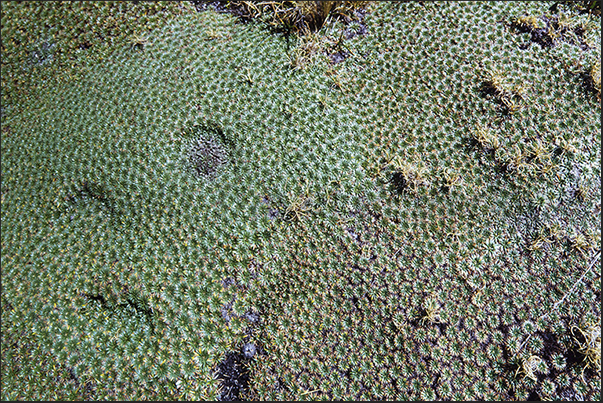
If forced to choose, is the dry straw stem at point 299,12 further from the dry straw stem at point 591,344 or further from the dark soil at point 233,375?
the dry straw stem at point 591,344

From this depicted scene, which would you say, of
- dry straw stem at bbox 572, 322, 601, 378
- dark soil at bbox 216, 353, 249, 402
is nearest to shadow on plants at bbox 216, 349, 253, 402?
dark soil at bbox 216, 353, 249, 402

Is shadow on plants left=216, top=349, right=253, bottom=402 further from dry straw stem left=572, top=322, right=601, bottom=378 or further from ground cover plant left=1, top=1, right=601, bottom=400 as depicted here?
dry straw stem left=572, top=322, right=601, bottom=378

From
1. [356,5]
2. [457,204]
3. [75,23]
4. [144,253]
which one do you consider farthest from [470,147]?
[75,23]

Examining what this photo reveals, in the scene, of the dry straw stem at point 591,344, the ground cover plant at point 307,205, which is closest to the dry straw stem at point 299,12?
the ground cover plant at point 307,205

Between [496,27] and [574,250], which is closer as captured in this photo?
[574,250]

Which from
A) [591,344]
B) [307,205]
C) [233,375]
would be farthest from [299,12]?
[591,344]

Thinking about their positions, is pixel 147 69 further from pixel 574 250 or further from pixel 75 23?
pixel 574 250

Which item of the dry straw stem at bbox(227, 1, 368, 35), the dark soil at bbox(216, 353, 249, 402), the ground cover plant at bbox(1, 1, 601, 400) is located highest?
the dry straw stem at bbox(227, 1, 368, 35)

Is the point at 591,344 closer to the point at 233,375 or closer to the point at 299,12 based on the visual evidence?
the point at 233,375
